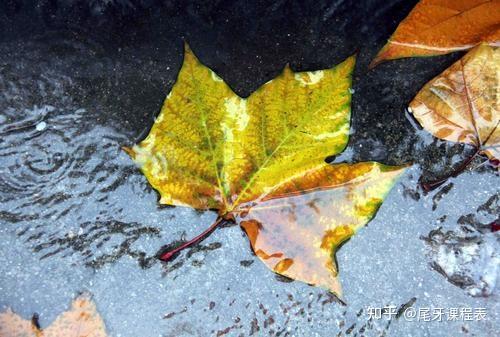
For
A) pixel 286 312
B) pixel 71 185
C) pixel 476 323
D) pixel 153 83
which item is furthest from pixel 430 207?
pixel 71 185

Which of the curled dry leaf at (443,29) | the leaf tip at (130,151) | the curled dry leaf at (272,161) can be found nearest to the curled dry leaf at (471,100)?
the curled dry leaf at (443,29)

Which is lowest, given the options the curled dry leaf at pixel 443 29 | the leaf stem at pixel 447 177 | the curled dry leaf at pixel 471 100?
the leaf stem at pixel 447 177

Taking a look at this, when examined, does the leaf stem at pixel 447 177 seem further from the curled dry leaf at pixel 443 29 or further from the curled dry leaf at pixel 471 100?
the curled dry leaf at pixel 443 29

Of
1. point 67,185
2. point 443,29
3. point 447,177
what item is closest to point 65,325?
point 67,185

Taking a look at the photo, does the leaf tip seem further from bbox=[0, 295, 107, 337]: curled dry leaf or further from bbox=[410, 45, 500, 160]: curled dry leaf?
bbox=[410, 45, 500, 160]: curled dry leaf

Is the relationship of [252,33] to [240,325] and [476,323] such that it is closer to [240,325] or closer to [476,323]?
[240,325]

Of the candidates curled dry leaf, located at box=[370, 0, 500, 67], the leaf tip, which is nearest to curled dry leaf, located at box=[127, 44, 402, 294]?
the leaf tip
